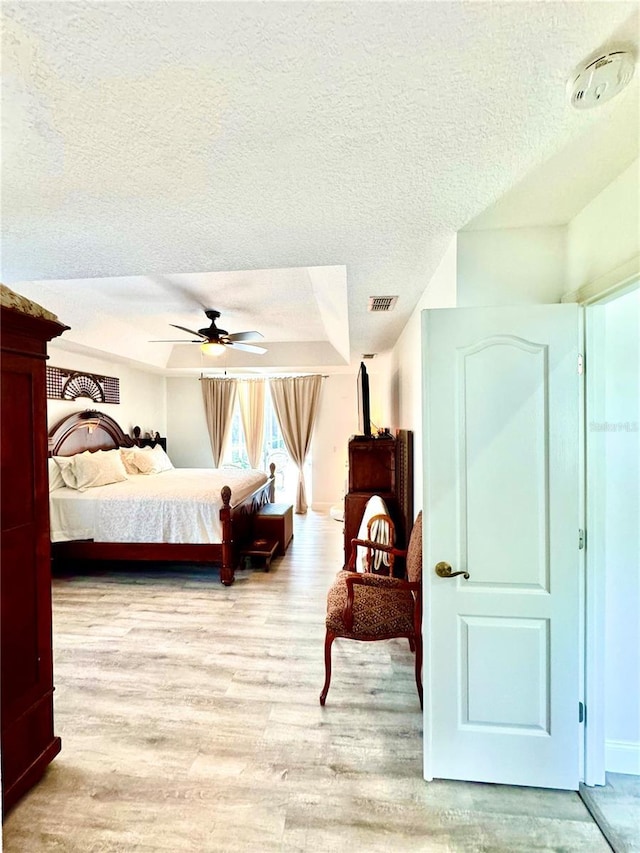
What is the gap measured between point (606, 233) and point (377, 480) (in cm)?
249

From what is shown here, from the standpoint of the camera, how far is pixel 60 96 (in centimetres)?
96

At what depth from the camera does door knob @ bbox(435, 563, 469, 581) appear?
1526 mm

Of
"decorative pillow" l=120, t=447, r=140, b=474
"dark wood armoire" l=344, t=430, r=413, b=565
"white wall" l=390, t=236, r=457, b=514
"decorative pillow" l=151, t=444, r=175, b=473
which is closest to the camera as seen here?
"white wall" l=390, t=236, r=457, b=514

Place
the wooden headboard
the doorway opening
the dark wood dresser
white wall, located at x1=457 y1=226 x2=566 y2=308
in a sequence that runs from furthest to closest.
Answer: the wooden headboard < white wall, located at x1=457 y1=226 x2=566 y2=308 < the doorway opening < the dark wood dresser

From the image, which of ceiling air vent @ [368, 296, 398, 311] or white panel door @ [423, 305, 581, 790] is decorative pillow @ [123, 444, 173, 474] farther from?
white panel door @ [423, 305, 581, 790]

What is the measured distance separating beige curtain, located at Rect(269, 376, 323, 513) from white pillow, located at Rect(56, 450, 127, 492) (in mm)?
2837

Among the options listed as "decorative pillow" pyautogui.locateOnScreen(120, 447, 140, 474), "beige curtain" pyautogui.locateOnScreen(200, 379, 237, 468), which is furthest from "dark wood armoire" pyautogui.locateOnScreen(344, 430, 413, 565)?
"beige curtain" pyautogui.locateOnScreen(200, 379, 237, 468)

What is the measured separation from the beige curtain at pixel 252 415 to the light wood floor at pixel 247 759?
396 cm

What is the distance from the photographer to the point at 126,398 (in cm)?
570

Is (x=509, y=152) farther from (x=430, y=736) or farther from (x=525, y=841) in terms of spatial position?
(x=525, y=841)

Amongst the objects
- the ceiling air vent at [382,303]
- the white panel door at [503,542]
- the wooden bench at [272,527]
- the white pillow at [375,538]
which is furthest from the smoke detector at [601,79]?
the wooden bench at [272,527]

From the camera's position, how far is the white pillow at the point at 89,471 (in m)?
3.96

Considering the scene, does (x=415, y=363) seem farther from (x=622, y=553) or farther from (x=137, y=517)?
(x=137, y=517)

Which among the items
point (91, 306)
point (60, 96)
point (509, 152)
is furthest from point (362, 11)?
point (91, 306)
